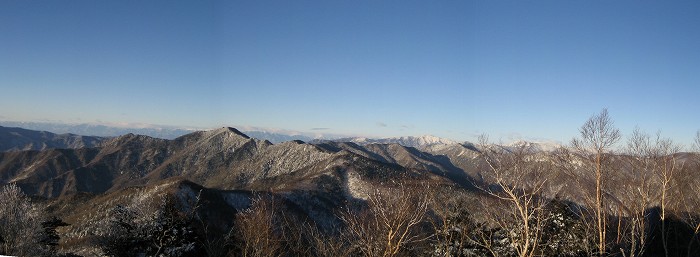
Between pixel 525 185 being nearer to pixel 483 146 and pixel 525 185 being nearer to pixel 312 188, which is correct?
pixel 483 146

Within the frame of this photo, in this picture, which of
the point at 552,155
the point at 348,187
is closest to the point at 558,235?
the point at 552,155

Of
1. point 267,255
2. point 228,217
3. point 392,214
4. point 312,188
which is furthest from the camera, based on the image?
point 312,188

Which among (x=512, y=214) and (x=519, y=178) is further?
(x=512, y=214)


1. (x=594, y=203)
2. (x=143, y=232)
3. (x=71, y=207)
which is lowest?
(x=71, y=207)

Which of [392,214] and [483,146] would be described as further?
[483,146]

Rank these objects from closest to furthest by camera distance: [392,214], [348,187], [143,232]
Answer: [392,214] < [143,232] < [348,187]

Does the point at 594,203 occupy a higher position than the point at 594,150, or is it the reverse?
the point at 594,150

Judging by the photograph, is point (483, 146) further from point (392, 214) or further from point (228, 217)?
point (228, 217)

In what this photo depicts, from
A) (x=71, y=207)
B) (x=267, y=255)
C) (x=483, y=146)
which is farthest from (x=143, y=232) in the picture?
(x=71, y=207)

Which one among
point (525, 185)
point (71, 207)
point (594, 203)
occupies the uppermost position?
point (525, 185)
